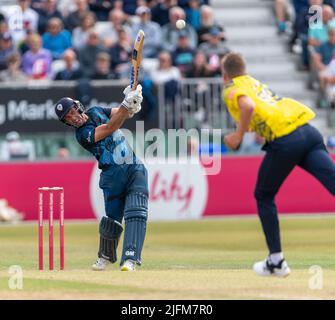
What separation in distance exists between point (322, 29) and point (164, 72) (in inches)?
171

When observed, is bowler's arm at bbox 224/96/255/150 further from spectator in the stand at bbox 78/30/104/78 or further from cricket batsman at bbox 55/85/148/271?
spectator in the stand at bbox 78/30/104/78

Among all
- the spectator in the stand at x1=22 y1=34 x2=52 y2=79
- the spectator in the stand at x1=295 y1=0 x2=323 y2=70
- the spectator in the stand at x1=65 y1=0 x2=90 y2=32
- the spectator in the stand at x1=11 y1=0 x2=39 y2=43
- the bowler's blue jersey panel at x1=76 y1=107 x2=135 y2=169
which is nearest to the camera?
the bowler's blue jersey panel at x1=76 y1=107 x2=135 y2=169

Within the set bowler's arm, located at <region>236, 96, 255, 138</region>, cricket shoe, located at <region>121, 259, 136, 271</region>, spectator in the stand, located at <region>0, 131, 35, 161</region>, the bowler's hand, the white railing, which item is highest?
bowler's arm, located at <region>236, 96, 255, 138</region>

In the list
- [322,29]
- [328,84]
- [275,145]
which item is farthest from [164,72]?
[275,145]

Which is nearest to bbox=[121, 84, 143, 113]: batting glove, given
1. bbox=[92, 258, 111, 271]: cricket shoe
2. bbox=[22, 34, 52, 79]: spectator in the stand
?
bbox=[92, 258, 111, 271]: cricket shoe

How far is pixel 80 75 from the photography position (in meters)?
24.2

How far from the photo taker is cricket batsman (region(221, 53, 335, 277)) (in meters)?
11.4

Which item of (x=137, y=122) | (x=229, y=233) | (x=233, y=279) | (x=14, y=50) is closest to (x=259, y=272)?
(x=233, y=279)

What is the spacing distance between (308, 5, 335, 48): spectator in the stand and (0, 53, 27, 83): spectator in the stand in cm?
665

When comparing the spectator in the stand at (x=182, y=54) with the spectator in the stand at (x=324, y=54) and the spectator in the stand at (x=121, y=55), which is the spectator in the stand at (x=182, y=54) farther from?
the spectator in the stand at (x=324, y=54)

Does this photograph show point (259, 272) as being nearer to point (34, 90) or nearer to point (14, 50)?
point (34, 90)

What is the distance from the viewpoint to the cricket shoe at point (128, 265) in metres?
13.0

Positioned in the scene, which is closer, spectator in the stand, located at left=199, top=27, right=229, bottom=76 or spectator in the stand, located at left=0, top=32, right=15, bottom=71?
spectator in the stand, located at left=0, top=32, right=15, bottom=71
